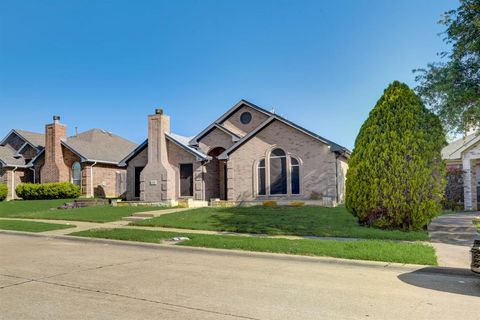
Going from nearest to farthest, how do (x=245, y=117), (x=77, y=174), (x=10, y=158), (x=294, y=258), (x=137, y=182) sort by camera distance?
(x=294, y=258) < (x=137, y=182) < (x=245, y=117) < (x=77, y=174) < (x=10, y=158)

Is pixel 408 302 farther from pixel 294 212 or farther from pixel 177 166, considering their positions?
pixel 177 166

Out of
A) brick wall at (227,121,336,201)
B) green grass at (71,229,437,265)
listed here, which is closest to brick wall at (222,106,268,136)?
brick wall at (227,121,336,201)

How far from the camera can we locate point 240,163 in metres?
25.1

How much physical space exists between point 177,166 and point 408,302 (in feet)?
72.6

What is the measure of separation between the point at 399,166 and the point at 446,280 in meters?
6.31

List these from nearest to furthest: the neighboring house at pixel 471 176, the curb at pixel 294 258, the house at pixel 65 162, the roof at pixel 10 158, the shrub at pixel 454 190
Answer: the curb at pixel 294 258
the neighboring house at pixel 471 176
the shrub at pixel 454 190
the house at pixel 65 162
the roof at pixel 10 158

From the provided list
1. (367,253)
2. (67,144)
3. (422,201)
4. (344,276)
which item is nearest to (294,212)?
(422,201)

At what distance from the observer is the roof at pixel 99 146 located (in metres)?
31.7

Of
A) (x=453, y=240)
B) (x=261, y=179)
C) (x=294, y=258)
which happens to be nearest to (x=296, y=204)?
(x=261, y=179)

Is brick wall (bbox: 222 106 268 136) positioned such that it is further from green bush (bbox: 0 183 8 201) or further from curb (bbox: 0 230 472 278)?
green bush (bbox: 0 183 8 201)

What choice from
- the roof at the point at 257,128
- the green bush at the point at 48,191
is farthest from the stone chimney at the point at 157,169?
the green bush at the point at 48,191

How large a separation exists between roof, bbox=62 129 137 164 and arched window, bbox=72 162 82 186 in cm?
121

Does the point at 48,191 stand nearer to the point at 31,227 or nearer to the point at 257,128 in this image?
the point at 31,227

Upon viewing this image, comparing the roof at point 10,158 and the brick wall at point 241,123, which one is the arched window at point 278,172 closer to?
the brick wall at point 241,123
